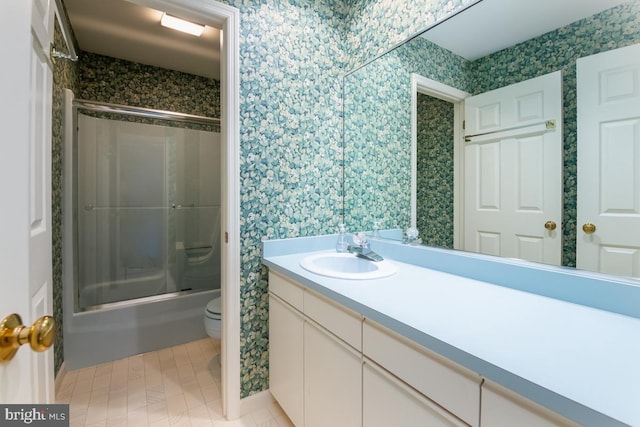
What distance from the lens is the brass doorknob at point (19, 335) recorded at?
0.45 metres

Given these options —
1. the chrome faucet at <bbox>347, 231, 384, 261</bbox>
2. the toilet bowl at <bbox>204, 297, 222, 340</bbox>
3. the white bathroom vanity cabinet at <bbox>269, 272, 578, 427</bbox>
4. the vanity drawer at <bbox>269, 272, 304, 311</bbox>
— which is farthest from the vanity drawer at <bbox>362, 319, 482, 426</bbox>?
the toilet bowl at <bbox>204, 297, 222, 340</bbox>

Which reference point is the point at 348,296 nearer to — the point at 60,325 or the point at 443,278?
the point at 443,278

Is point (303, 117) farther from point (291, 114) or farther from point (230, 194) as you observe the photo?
point (230, 194)

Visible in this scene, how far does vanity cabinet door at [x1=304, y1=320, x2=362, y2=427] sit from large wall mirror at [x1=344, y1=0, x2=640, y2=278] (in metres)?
0.71

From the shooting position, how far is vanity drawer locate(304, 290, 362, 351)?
972mm

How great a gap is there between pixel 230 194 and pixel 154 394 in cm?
133

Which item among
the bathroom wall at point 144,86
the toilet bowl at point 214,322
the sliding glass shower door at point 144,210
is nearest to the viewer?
the toilet bowl at point 214,322

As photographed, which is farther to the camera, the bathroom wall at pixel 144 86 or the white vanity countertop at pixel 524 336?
the bathroom wall at pixel 144 86

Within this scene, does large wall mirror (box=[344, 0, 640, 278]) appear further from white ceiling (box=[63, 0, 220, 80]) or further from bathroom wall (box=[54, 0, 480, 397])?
white ceiling (box=[63, 0, 220, 80])

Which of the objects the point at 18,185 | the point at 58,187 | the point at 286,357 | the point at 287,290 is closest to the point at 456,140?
the point at 287,290

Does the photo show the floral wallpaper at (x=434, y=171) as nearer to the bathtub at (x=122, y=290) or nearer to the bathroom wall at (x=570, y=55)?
the bathroom wall at (x=570, y=55)

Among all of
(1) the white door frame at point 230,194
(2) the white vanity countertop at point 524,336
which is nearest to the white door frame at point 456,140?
(2) the white vanity countertop at point 524,336

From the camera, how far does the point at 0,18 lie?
1.52 feet

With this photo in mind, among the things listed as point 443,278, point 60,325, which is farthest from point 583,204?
point 60,325
